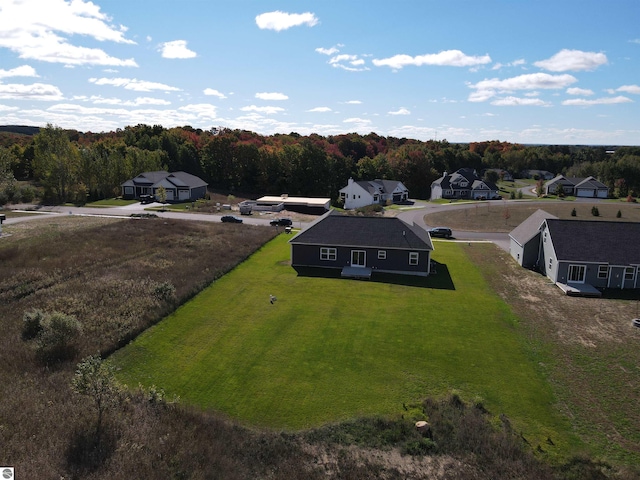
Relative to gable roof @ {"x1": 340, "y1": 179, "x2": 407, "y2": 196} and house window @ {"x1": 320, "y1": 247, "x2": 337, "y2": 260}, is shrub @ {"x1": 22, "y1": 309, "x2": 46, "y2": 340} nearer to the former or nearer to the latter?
house window @ {"x1": 320, "y1": 247, "x2": 337, "y2": 260}

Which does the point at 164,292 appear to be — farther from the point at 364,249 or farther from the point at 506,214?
the point at 506,214

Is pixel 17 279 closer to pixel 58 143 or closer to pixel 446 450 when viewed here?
pixel 446 450

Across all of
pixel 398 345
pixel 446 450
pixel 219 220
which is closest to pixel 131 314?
pixel 398 345

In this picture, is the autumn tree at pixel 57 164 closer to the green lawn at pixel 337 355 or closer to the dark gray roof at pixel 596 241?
the green lawn at pixel 337 355

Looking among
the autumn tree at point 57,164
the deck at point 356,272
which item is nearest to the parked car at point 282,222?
the deck at point 356,272

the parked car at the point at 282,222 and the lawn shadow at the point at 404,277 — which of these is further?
the parked car at the point at 282,222

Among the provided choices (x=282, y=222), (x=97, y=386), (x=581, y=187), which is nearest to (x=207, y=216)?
(x=282, y=222)
